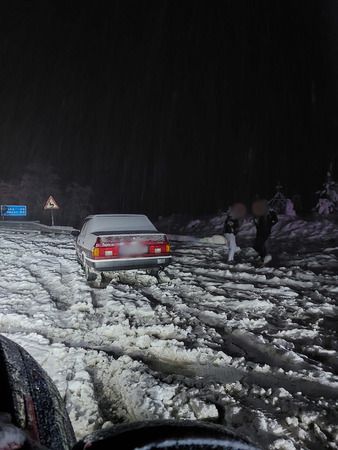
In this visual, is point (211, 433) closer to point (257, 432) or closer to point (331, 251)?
point (257, 432)

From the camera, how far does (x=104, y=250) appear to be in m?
7.12

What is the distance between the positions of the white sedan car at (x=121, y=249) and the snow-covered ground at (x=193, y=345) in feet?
1.57

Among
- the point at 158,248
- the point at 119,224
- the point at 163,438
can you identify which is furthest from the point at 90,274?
the point at 163,438

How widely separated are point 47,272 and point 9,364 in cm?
703

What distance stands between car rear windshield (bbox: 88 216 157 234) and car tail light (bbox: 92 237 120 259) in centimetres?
79

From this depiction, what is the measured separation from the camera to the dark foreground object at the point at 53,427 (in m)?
1.30

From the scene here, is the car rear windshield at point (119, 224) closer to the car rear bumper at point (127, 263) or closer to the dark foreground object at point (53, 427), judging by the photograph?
the car rear bumper at point (127, 263)

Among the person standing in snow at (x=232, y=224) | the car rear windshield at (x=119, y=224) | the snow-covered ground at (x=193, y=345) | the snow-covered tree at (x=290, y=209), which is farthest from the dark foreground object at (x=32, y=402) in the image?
the snow-covered tree at (x=290, y=209)

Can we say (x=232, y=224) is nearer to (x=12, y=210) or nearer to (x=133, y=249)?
(x=133, y=249)

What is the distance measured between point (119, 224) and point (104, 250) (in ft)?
4.36

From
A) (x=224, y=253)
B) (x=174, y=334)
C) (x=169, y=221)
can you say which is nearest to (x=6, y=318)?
(x=174, y=334)

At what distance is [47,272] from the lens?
8.74 m

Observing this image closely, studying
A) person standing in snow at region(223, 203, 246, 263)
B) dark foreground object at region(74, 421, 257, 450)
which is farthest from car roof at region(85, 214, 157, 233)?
dark foreground object at region(74, 421, 257, 450)

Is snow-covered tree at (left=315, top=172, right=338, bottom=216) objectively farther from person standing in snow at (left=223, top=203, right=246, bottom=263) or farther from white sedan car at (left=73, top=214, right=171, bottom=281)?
white sedan car at (left=73, top=214, right=171, bottom=281)
